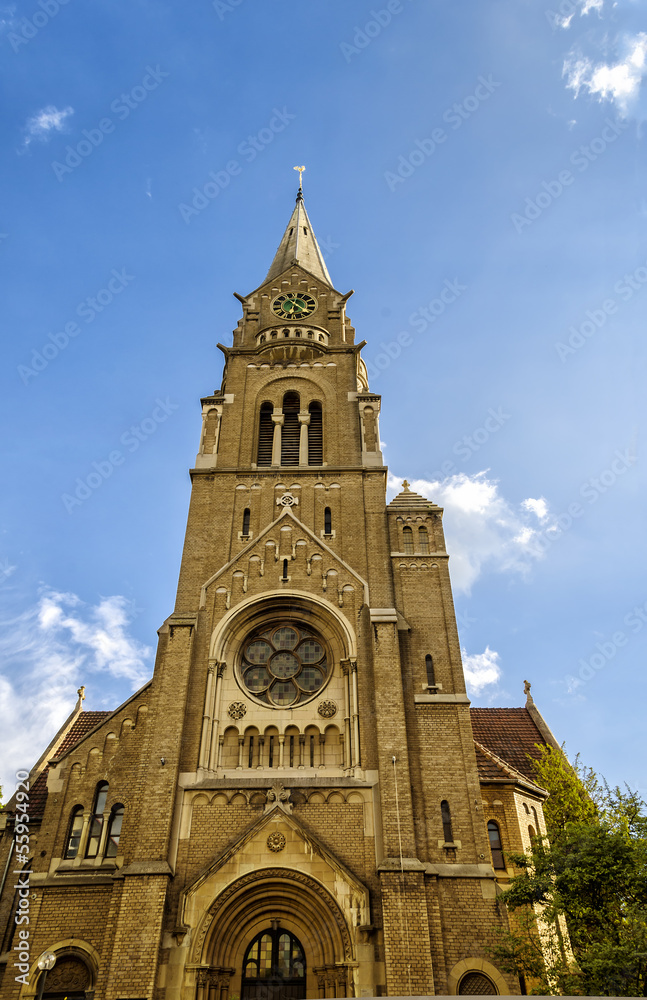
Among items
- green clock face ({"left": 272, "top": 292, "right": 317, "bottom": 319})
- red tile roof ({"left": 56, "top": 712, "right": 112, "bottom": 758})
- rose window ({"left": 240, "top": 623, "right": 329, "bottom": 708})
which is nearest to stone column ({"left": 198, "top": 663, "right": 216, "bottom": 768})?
rose window ({"left": 240, "top": 623, "right": 329, "bottom": 708})

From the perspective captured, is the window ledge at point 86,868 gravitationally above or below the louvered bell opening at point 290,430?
below

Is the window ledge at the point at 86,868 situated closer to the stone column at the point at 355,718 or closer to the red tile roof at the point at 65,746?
the red tile roof at the point at 65,746

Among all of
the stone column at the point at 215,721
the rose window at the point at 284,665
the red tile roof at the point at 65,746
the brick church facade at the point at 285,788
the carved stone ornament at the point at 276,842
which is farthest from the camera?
the red tile roof at the point at 65,746

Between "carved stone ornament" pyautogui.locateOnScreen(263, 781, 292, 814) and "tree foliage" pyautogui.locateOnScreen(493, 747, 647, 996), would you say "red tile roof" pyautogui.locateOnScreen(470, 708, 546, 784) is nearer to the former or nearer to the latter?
"tree foliage" pyautogui.locateOnScreen(493, 747, 647, 996)

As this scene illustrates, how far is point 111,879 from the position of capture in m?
21.2

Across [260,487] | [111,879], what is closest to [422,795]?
[111,879]

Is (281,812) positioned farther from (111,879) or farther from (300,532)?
(300,532)

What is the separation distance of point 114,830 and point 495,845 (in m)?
12.2

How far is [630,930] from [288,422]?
887 inches

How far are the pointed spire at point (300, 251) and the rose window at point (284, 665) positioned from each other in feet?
68.3

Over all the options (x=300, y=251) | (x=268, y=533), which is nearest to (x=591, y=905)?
(x=268, y=533)

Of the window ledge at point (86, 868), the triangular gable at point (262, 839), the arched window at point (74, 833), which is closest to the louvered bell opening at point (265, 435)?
the triangular gable at point (262, 839)

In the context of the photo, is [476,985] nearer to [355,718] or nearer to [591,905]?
[591,905]

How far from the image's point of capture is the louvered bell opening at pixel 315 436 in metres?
31.5
